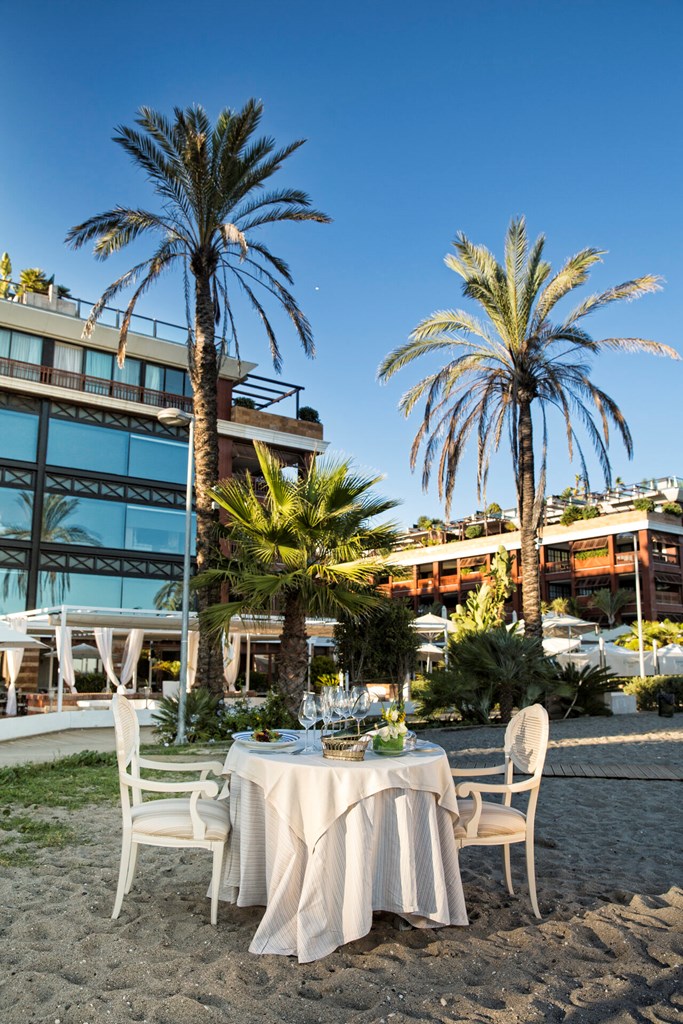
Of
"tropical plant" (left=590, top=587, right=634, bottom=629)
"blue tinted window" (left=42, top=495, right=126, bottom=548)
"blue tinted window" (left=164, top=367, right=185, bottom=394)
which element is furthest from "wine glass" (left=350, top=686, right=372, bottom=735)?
"tropical plant" (left=590, top=587, right=634, bottom=629)

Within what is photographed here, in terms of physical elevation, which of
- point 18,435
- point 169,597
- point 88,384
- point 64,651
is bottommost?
point 64,651

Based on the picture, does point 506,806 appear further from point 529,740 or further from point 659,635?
point 659,635

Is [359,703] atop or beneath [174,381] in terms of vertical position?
beneath

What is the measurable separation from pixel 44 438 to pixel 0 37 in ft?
64.5

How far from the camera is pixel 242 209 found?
1742cm

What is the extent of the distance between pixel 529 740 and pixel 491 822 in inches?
22.7

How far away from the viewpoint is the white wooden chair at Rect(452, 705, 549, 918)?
4531 millimetres

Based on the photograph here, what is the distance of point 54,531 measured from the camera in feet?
95.2

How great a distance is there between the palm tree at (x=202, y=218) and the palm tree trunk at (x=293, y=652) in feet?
10.8

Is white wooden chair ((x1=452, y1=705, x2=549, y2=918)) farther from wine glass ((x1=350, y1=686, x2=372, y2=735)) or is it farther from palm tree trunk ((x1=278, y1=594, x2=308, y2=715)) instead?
palm tree trunk ((x1=278, y1=594, x2=308, y2=715))

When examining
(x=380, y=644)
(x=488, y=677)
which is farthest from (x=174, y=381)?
(x=488, y=677)

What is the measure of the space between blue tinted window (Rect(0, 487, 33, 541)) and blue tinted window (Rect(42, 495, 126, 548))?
1.95 ft

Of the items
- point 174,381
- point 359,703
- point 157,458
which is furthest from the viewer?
point 174,381

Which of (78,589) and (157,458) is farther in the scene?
(157,458)
